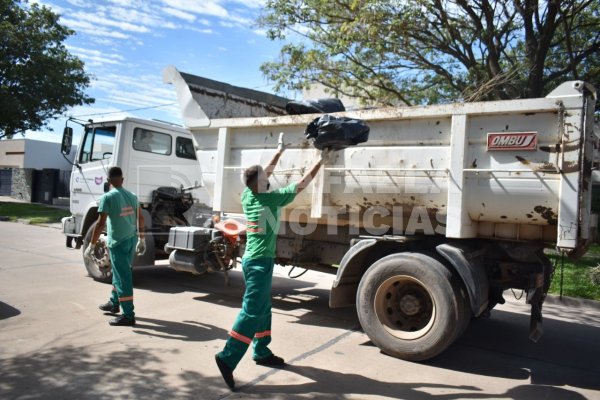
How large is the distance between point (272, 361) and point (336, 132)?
1998 mm

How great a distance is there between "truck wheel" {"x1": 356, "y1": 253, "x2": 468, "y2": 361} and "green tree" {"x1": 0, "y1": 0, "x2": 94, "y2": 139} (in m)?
18.8

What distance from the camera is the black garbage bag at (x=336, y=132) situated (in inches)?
157

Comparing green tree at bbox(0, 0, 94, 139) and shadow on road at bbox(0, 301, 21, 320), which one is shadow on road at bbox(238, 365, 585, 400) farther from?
green tree at bbox(0, 0, 94, 139)

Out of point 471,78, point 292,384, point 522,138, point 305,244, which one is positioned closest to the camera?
point 292,384

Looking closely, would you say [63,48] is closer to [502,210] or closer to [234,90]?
[234,90]

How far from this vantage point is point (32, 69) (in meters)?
19.2

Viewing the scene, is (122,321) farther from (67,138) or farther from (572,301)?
(572,301)

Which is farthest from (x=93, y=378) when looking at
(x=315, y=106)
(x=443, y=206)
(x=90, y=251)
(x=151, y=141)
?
(x=151, y=141)

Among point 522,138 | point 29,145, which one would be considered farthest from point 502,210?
point 29,145

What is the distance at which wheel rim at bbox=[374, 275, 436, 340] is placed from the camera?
4551 mm

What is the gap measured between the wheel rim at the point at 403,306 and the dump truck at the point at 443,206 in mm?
11

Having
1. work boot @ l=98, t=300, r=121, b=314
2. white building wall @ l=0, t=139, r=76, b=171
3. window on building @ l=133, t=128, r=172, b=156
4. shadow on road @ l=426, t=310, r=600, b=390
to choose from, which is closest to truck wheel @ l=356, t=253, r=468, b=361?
shadow on road @ l=426, t=310, r=600, b=390

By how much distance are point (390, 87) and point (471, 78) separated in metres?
1.89

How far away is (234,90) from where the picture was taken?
693 cm
